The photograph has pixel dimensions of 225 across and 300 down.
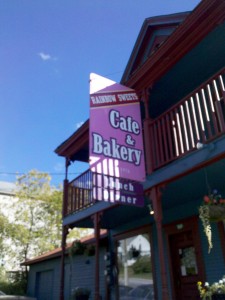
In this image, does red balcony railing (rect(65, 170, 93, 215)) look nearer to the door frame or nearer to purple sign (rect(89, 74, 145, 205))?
the door frame

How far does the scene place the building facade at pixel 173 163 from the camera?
5.57m

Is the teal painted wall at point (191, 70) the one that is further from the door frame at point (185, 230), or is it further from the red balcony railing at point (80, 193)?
the door frame at point (185, 230)

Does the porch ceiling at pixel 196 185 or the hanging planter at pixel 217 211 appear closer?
the hanging planter at pixel 217 211

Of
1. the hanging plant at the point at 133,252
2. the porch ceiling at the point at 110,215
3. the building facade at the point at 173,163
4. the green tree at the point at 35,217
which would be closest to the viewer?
the building facade at the point at 173,163

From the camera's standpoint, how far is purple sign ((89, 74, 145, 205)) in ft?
19.6

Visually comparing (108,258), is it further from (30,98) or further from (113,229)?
(30,98)

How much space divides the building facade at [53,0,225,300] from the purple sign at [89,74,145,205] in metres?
0.25

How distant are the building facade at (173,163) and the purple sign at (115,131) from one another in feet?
0.83

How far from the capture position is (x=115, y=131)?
20.9 ft

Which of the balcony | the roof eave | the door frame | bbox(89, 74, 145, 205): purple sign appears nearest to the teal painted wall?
the roof eave

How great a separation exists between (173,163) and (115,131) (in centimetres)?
137

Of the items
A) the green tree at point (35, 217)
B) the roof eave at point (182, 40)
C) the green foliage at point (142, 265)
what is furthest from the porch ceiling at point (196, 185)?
the green tree at point (35, 217)

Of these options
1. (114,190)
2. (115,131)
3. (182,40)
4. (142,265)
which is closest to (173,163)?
(114,190)

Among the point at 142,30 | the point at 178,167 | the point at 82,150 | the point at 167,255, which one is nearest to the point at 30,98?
the point at 82,150
